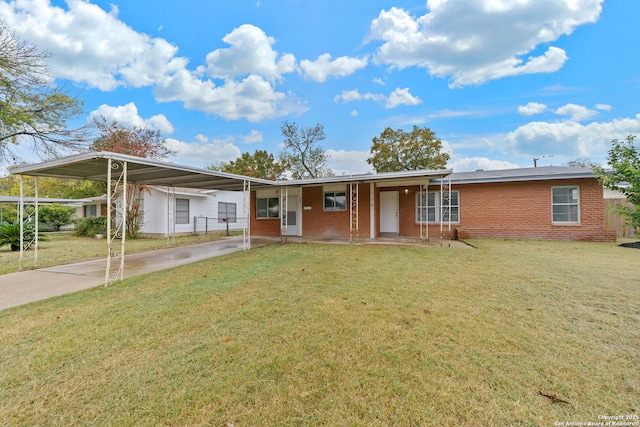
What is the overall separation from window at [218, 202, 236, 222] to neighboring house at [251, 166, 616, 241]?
6105 millimetres

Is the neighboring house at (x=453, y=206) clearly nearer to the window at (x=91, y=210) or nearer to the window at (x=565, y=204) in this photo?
the window at (x=565, y=204)

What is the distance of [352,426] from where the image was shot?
1729 millimetres

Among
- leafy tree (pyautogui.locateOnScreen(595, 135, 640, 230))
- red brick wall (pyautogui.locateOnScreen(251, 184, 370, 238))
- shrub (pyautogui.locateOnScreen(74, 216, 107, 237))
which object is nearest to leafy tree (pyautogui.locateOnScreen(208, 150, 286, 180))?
shrub (pyautogui.locateOnScreen(74, 216, 107, 237))

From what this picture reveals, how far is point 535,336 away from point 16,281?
9.20m

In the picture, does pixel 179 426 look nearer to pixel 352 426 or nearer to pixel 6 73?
pixel 352 426

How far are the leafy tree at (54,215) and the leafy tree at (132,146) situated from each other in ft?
20.3

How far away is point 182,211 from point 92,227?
18.0ft

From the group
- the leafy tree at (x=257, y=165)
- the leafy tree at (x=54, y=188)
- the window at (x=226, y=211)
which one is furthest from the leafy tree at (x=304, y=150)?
the leafy tree at (x=54, y=188)

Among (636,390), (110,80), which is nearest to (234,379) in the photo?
(636,390)

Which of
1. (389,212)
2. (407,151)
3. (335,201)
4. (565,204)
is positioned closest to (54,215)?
(335,201)

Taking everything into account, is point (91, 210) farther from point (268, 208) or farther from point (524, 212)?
point (524, 212)

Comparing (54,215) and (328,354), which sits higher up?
(54,215)

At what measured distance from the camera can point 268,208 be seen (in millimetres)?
14797

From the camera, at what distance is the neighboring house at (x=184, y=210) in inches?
616
